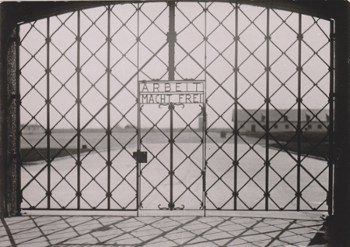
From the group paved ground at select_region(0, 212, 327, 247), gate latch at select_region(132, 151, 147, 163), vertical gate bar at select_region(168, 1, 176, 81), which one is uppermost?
vertical gate bar at select_region(168, 1, 176, 81)

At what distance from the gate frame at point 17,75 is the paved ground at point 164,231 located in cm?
59

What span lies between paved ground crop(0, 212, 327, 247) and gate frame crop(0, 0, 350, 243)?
591mm

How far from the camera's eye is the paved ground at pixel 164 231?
228 inches

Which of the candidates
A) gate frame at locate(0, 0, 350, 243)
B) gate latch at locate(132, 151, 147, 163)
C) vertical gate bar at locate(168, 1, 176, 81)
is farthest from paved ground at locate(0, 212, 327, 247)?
vertical gate bar at locate(168, 1, 176, 81)

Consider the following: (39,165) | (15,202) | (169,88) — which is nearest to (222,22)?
(169,88)

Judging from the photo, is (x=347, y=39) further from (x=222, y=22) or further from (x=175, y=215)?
(x=175, y=215)

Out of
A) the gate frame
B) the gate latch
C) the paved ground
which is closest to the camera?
the paved ground

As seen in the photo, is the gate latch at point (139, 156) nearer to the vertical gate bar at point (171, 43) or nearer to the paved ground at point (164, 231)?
the paved ground at point (164, 231)

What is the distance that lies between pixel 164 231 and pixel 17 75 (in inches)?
174

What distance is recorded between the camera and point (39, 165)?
17656 mm

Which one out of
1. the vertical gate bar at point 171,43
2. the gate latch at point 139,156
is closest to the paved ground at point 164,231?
the gate latch at point 139,156

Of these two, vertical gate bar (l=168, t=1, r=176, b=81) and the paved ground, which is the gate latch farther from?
vertical gate bar (l=168, t=1, r=176, b=81)

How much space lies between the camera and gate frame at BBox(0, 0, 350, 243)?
7039 millimetres

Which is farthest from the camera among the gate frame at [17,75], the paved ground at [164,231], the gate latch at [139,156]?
the gate latch at [139,156]
